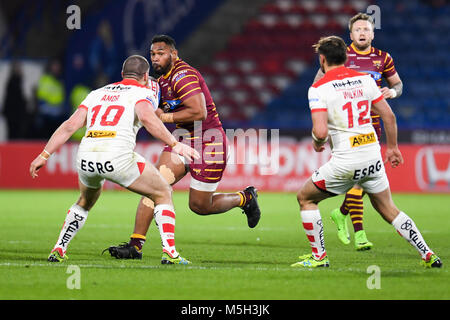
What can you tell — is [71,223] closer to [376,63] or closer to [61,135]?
[61,135]

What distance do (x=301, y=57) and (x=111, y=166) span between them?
18894 millimetres

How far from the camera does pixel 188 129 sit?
29.1ft

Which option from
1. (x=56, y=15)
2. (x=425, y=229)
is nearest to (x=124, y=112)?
(x=425, y=229)

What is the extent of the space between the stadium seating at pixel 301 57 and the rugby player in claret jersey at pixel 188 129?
13.9 meters

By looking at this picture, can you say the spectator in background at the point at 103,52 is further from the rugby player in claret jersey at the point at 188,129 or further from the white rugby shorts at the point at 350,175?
the white rugby shorts at the point at 350,175

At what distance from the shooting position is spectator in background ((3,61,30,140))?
21250 mm

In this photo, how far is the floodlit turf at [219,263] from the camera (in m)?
5.96

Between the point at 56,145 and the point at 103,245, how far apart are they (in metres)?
2.29

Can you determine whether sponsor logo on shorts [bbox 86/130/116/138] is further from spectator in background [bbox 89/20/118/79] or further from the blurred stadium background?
spectator in background [bbox 89/20/118/79]

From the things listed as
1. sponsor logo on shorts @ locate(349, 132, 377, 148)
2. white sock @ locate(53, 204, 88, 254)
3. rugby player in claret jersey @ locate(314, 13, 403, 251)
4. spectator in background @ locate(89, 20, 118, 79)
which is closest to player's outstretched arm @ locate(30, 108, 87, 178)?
white sock @ locate(53, 204, 88, 254)

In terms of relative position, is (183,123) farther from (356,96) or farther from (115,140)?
(356,96)

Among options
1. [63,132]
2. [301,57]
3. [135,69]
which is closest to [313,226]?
[135,69]

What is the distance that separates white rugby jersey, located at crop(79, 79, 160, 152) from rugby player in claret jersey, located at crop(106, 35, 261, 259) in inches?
39.3

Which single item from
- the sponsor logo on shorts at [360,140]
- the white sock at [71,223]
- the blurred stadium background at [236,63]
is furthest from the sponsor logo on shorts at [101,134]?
the blurred stadium background at [236,63]
